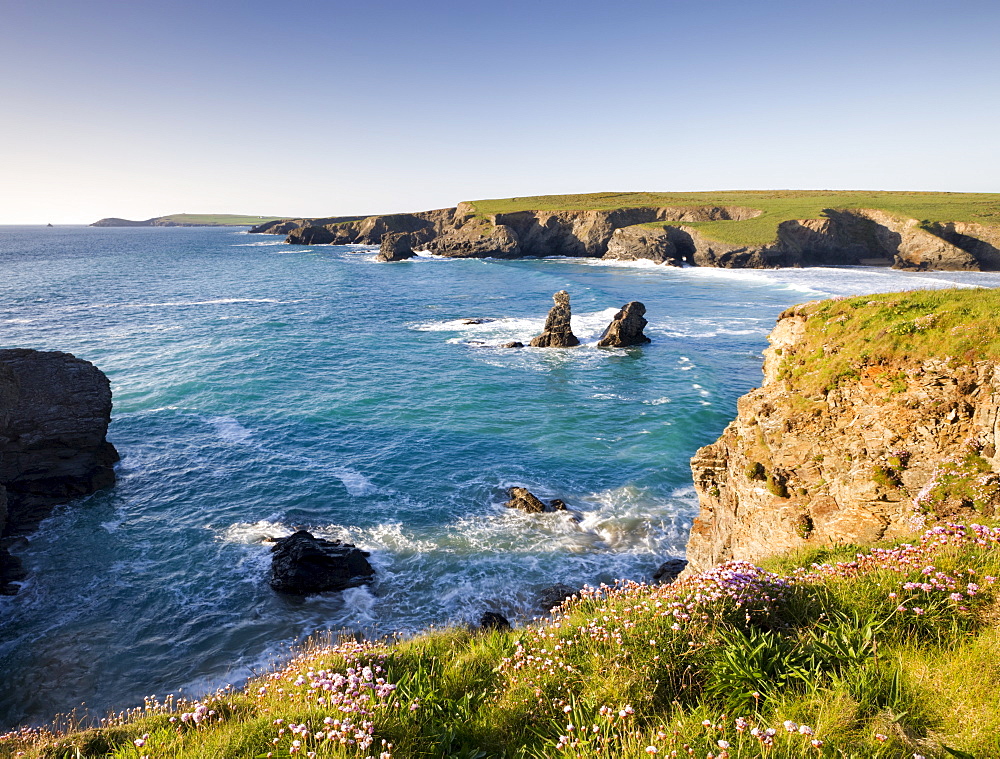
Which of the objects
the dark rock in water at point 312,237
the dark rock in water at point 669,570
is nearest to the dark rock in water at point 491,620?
the dark rock in water at point 669,570

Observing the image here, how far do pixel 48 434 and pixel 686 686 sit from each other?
32.0 meters

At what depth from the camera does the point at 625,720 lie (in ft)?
17.1

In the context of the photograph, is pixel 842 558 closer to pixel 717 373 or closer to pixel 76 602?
pixel 76 602

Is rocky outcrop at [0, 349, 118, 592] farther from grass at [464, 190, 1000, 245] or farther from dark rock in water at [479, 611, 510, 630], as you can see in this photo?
grass at [464, 190, 1000, 245]

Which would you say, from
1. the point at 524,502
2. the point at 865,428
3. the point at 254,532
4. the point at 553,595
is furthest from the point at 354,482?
the point at 865,428

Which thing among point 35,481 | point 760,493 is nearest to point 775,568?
point 760,493

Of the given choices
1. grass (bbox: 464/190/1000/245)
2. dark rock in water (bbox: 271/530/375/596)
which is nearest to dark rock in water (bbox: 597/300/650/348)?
dark rock in water (bbox: 271/530/375/596)

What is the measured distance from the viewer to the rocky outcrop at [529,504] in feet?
79.1

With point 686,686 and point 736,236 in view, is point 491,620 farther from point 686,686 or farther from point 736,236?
point 736,236

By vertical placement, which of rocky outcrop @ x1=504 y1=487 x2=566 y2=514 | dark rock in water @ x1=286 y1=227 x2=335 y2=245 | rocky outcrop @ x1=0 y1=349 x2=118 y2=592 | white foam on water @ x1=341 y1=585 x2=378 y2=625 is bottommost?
white foam on water @ x1=341 y1=585 x2=378 y2=625

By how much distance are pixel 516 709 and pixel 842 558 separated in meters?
6.27

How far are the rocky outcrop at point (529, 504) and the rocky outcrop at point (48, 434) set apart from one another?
68.6 feet

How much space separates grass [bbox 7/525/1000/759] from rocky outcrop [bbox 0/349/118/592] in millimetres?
22580

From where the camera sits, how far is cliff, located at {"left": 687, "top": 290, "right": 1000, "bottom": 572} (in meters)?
11.5
